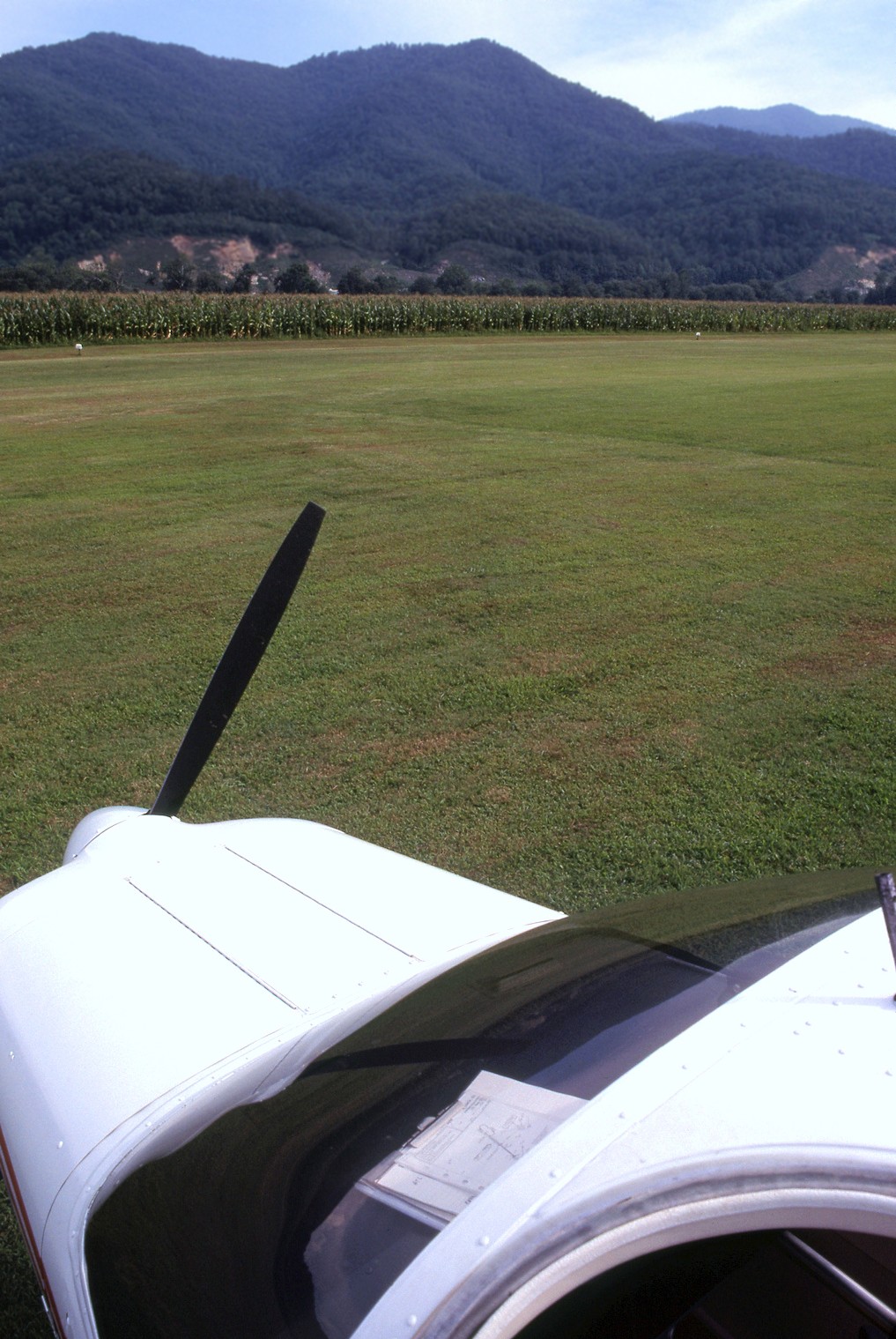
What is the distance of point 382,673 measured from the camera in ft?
18.9

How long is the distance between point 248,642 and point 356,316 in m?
40.0

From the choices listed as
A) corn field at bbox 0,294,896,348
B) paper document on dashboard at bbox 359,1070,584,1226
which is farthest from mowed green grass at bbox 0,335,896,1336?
corn field at bbox 0,294,896,348

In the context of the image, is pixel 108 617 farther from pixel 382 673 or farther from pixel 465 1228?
pixel 465 1228

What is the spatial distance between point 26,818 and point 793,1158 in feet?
12.9

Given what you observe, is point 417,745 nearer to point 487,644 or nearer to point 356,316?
point 487,644

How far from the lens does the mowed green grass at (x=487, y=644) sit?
13.7 feet

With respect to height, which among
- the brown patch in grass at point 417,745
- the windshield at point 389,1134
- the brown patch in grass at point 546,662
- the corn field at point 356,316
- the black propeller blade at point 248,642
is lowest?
the brown patch in grass at point 417,745

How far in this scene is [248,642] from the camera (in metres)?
3.14

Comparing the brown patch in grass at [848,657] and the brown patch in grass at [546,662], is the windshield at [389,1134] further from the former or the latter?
the brown patch in grass at [848,657]

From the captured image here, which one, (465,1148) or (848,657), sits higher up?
(465,1148)

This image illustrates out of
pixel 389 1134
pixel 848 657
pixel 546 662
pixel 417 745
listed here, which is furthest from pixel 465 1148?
pixel 848 657

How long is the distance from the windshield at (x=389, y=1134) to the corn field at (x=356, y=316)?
36542 millimetres

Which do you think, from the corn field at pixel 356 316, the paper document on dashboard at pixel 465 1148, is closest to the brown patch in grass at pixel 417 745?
the paper document on dashboard at pixel 465 1148

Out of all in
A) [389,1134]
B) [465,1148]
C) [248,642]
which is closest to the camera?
[465,1148]
